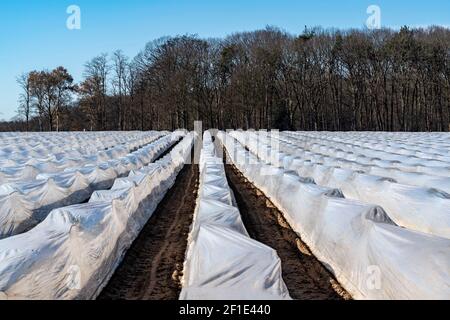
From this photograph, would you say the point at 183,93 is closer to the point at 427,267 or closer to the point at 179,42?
the point at 179,42

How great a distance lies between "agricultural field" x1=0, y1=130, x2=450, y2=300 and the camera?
6125 millimetres

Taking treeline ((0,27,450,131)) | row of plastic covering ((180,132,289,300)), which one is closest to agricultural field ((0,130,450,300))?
row of plastic covering ((180,132,289,300))

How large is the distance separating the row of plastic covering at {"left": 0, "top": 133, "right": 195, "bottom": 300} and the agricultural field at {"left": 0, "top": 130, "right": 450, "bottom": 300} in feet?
0.07

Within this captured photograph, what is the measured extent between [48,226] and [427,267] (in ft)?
20.9

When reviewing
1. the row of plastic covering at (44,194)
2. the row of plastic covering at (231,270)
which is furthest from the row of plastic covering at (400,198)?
the row of plastic covering at (44,194)

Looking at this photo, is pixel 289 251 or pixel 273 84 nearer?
pixel 289 251

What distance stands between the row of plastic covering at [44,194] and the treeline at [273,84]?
42547 mm

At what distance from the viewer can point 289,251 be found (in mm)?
10109

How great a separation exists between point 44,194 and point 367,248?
9.57 m

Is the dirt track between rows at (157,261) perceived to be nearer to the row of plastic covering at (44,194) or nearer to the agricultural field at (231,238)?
the agricultural field at (231,238)

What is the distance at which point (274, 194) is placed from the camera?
15.1m

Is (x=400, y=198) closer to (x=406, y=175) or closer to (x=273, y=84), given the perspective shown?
(x=406, y=175)

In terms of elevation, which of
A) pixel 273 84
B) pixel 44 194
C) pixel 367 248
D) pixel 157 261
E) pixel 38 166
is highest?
pixel 273 84

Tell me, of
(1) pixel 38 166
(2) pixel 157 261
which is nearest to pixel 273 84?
(1) pixel 38 166
